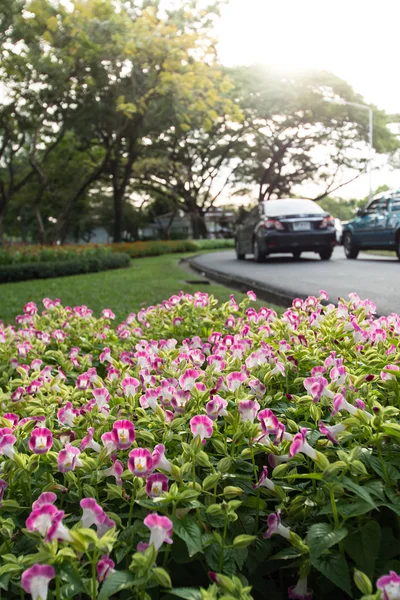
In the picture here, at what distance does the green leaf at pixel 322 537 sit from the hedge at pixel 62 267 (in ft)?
48.1

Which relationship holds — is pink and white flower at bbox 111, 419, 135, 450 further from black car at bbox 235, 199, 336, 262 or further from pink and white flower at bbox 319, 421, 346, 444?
black car at bbox 235, 199, 336, 262

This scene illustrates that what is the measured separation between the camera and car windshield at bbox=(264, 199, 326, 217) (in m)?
15.5

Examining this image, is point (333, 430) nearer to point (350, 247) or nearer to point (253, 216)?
point (253, 216)

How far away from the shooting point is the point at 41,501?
1.46 m

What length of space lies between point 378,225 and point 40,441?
14.5 meters

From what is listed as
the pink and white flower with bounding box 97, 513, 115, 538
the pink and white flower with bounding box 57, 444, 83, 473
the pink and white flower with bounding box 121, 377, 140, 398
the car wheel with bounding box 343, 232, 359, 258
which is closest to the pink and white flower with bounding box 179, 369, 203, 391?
the pink and white flower with bounding box 121, 377, 140, 398

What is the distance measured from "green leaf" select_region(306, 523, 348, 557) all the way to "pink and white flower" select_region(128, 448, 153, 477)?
0.41 m

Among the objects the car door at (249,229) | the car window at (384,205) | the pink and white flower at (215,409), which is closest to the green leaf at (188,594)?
the pink and white flower at (215,409)

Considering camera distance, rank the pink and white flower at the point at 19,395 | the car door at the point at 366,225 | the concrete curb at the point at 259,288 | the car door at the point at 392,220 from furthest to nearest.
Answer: the car door at the point at 366,225 → the car door at the point at 392,220 → the concrete curb at the point at 259,288 → the pink and white flower at the point at 19,395

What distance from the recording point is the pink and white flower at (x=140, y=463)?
1.58 metres

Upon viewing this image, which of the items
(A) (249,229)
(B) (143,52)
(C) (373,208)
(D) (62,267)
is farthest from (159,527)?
(B) (143,52)

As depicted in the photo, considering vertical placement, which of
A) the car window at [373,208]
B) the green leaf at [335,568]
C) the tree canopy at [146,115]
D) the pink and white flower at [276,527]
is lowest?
the green leaf at [335,568]

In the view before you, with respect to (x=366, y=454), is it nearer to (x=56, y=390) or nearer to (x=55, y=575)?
(x=55, y=575)

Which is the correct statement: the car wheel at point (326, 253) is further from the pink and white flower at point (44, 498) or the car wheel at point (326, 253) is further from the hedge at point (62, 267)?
the pink and white flower at point (44, 498)
